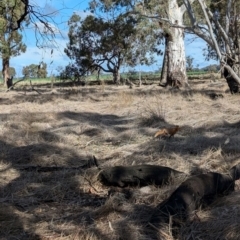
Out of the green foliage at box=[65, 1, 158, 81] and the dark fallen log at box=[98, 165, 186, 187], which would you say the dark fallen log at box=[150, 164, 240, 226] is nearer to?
the dark fallen log at box=[98, 165, 186, 187]

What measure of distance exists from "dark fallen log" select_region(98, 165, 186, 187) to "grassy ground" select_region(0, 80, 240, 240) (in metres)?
0.12

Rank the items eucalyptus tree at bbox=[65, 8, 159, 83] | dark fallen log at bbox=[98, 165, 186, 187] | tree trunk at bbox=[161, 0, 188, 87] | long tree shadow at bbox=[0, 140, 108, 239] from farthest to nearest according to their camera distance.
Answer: eucalyptus tree at bbox=[65, 8, 159, 83], tree trunk at bbox=[161, 0, 188, 87], dark fallen log at bbox=[98, 165, 186, 187], long tree shadow at bbox=[0, 140, 108, 239]

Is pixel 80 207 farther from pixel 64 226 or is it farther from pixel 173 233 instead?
pixel 173 233

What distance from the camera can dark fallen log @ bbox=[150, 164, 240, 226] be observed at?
398 cm

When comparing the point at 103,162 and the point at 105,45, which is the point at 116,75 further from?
the point at 103,162

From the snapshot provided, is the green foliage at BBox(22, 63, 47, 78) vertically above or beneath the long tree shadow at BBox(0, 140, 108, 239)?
above

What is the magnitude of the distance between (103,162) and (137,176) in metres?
1.32

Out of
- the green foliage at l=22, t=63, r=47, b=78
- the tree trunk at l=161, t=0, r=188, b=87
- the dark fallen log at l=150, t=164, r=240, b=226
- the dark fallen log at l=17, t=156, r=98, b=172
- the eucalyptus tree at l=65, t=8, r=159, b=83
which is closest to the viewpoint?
the dark fallen log at l=150, t=164, r=240, b=226

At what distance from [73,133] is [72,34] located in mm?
30712

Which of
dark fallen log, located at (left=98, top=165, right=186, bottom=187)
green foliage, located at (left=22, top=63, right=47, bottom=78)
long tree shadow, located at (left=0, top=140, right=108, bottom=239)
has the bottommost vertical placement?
long tree shadow, located at (left=0, top=140, right=108, bottom=239)

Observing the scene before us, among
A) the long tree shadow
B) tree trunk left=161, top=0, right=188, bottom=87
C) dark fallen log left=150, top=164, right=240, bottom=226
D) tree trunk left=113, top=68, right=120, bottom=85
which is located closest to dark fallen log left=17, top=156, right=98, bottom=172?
the long tree shadow

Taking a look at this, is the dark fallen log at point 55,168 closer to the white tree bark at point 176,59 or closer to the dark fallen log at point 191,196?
the dark fallen log at point 191,196

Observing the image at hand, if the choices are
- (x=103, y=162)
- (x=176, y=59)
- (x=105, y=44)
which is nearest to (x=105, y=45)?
(x=105, y=44)

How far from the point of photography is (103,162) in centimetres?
655
